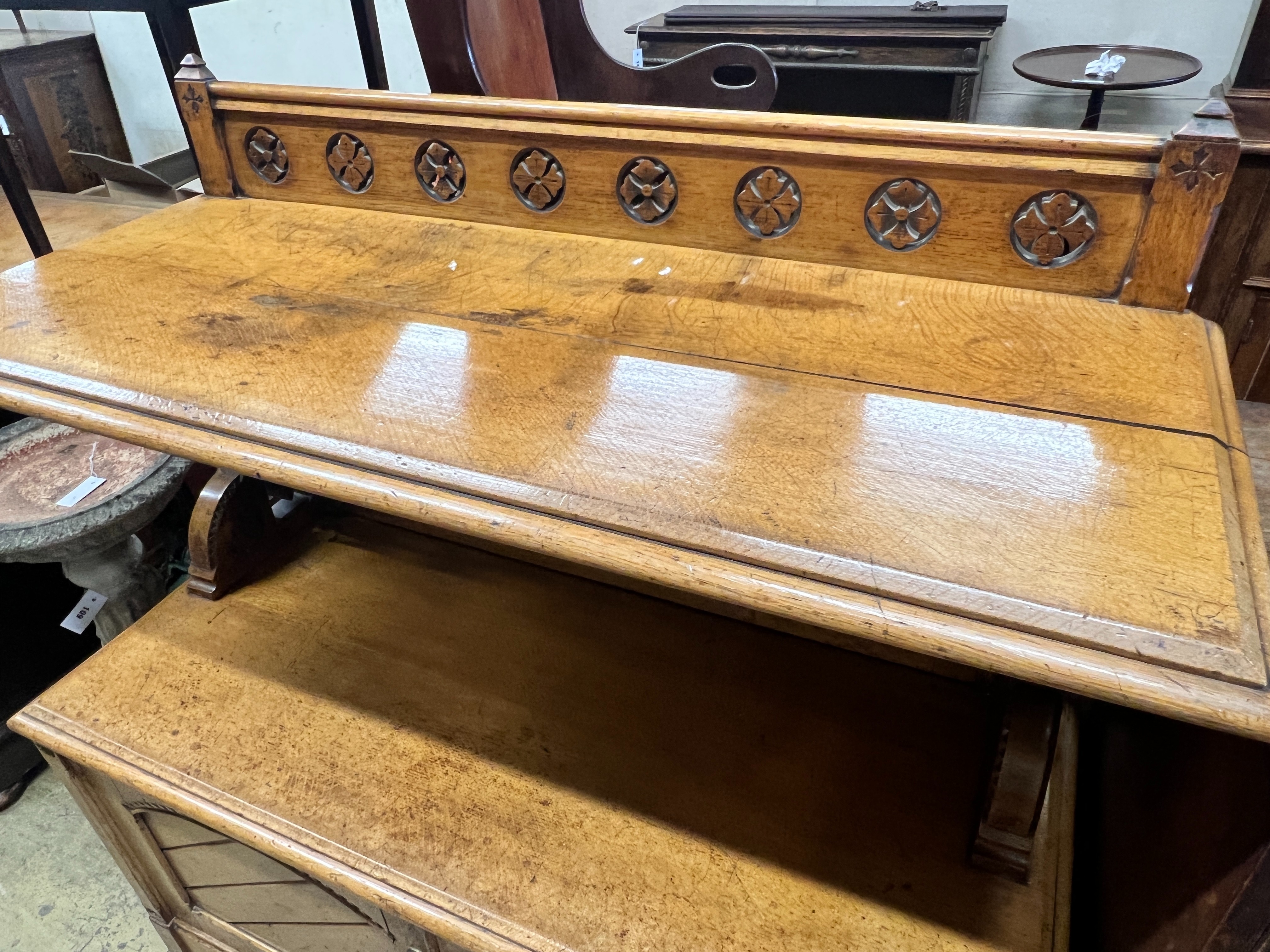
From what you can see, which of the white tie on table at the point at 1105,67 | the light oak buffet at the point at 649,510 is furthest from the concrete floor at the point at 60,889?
the white tie on table at the point at 1105,67

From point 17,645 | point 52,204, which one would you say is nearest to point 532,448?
point 17,645

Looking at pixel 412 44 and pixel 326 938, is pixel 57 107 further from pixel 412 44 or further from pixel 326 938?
pixel 326 938

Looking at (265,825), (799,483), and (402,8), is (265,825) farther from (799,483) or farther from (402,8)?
(402,8)

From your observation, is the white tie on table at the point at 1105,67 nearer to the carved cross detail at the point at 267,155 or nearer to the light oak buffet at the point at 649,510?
the light oak buffet at the point at 649,510

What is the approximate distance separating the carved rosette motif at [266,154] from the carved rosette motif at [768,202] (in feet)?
1.84

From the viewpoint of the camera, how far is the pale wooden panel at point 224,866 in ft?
3.07

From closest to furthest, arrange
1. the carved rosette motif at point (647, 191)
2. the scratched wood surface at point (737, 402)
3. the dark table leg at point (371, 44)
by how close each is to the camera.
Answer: the scratched wood surface at point (737, 402), the carved rosette motif at point (647, 191), the dark table leg at point (371, 44)

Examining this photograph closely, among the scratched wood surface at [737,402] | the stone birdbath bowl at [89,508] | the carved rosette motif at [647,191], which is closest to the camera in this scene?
the scratched wood surface at [737,402]

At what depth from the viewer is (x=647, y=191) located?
0.84 meters

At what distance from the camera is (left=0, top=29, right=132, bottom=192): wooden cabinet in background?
2760 millimetres

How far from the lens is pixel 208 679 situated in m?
0.99

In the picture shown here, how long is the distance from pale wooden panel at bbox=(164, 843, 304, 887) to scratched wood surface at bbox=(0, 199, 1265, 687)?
57 centimetres

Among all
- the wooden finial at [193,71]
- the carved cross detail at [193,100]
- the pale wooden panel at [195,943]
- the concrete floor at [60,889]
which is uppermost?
the wooden finial at [193,71]

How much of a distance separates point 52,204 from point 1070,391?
2498 millimetres
